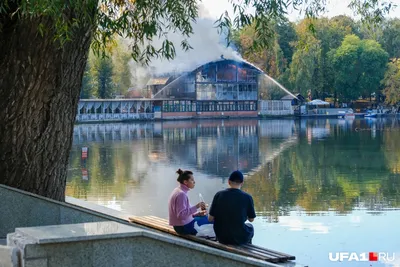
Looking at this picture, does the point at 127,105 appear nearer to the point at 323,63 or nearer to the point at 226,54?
the point at 226,54

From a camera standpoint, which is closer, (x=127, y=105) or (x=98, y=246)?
(x=98, y=246)

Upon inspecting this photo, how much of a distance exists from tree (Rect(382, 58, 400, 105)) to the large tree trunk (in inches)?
2613

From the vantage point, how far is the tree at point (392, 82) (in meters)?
70.1

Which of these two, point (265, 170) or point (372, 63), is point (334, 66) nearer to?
point (372, 63)

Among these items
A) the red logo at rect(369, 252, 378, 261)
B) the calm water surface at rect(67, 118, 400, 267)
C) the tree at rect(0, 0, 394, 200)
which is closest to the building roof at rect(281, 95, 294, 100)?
the calm water surface at rect(67, 118, 400, 267)

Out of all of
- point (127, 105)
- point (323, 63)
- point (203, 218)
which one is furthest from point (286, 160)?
point (323, 63)

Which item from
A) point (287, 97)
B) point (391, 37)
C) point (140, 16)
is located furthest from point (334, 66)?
point (140, 16)

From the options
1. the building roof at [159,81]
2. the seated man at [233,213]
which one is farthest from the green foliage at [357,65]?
the seated man at [233,213]

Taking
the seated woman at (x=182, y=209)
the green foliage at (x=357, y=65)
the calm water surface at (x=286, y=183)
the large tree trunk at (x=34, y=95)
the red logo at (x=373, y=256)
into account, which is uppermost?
the green foliage at (x=357, y=65)

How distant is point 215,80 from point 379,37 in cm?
2261

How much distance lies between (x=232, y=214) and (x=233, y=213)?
15mm

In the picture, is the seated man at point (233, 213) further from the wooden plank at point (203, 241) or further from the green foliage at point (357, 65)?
the green foliage at point (357, 65)

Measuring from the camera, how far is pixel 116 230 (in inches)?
→ 166

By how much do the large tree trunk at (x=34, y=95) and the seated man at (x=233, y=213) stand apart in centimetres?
190
